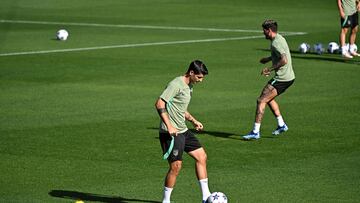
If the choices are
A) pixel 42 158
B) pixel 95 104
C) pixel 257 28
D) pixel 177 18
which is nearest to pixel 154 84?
pixel 95 104

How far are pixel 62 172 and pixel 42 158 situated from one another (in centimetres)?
136

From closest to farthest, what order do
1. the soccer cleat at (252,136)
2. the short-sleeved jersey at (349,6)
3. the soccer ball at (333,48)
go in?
the soccer cleat at (252,136), the short-sleeved jersey at (349,6), the soccer ball at (333,48)

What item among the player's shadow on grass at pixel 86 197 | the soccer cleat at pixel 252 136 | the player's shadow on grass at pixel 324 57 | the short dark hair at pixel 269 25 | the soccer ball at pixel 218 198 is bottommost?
the soccer ball at pixel 218 198

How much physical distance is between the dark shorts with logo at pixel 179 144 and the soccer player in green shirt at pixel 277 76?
20.1 feet

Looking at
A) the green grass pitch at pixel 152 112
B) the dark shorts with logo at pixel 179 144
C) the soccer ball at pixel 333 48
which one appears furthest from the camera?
the soccer ball at pixel 333 48

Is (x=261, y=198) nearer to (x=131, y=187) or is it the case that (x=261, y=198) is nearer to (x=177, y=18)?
(x=131, y=187)

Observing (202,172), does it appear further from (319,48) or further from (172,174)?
(319,48)

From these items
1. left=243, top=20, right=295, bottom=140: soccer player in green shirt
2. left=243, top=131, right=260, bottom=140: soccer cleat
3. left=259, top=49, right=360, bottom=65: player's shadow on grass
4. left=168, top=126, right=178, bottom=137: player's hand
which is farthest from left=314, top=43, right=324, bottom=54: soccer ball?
left=168, top=126, right=178, bottom=137: player's hand

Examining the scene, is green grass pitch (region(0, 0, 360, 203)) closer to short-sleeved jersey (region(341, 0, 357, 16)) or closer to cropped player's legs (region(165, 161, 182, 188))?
cropped player's legs (region(165, 161, 182, 188))

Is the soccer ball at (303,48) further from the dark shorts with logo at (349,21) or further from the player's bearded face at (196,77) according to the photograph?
the player's bearded face at (196,77)

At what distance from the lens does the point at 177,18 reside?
2005 inches

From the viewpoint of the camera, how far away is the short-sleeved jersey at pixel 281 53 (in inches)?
903

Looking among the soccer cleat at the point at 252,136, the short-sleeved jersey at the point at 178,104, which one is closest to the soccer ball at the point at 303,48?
the soccer cleat at the point at 252,136

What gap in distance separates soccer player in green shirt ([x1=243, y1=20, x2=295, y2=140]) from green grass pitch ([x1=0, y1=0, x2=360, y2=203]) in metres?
0.36
